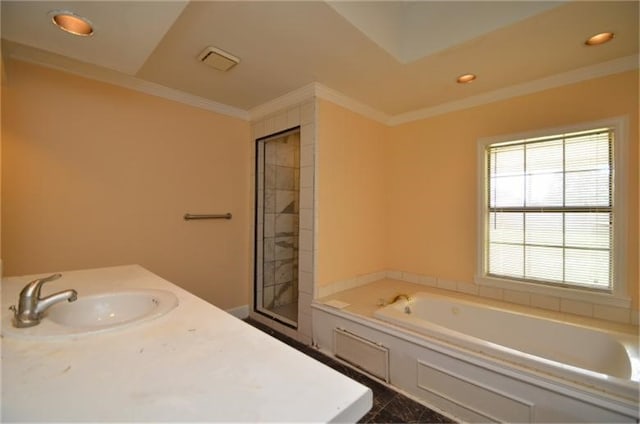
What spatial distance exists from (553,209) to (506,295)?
2.65 ft

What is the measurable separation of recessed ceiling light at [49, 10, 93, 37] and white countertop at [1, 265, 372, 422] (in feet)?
4.26

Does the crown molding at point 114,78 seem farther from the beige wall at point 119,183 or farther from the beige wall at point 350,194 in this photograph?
the beige wall at point 350,194

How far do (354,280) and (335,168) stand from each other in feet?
3.75

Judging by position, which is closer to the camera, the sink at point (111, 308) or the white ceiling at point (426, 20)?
the sink at point (111, 308)

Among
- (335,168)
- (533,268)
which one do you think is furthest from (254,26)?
(533,268)

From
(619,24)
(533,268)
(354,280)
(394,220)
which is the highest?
(619,24)

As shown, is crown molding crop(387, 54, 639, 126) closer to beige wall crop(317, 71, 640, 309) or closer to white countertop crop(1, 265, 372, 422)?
beige wall crop(317, 71, 640, 309)

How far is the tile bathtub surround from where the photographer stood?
78.7 inches

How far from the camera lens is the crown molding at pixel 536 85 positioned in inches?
76.9

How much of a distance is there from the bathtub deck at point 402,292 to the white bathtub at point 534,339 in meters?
0.11

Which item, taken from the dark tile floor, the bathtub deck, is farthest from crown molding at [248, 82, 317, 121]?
the dark tile floor

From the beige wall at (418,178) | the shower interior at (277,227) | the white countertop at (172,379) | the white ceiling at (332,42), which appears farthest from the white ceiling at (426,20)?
the white countertop at (172,379)

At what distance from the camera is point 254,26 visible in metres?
1.67

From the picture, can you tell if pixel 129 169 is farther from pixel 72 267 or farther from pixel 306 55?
pixel 306 55
